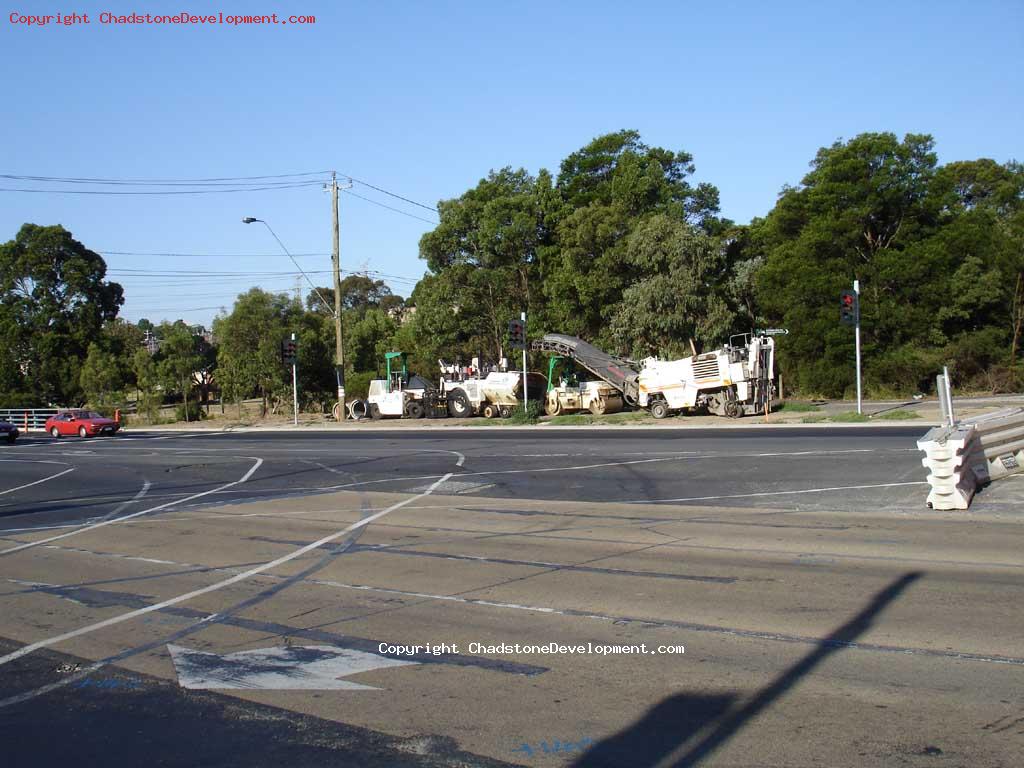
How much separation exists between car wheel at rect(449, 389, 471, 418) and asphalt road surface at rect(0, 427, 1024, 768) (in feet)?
86.6

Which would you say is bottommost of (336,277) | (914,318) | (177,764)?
(177,764)

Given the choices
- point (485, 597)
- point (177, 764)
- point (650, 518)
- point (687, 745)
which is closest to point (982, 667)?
point (687, 745)

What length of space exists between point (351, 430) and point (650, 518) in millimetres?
28354

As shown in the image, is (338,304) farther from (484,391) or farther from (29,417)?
(29,417)

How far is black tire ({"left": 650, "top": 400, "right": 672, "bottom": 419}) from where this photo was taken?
36.9m

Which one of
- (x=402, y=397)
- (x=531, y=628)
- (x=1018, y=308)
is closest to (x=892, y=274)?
(x=1018, y=308)

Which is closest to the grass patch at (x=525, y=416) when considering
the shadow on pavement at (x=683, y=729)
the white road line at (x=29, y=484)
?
the white road line at (x=29, y=484)

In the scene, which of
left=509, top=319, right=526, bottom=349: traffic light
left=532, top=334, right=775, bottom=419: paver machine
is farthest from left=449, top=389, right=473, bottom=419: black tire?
left=532, top=334, right=775, bottom=419: paver machine

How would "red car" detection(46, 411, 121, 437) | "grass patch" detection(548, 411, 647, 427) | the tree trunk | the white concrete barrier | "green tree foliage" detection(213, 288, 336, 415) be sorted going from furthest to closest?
"green tree foliage" detection(213, 288, 336, 415) → "red car" detection(46, 411, 121, 437) → the tree trunk → "grass patch" detection(548, 411, 647, 427) → the white concrete barrier

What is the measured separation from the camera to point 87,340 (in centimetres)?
6812

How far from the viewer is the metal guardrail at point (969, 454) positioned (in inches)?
515

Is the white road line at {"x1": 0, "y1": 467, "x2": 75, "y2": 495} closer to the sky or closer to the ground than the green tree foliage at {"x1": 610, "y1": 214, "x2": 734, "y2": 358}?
closer to the ground

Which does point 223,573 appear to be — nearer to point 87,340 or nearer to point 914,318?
point 914,318

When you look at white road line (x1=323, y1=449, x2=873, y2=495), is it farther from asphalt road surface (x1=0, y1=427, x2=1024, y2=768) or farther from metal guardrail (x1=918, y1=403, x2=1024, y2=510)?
metal guardrail (x1=918, y1=403, x2=1024, y2=510)
